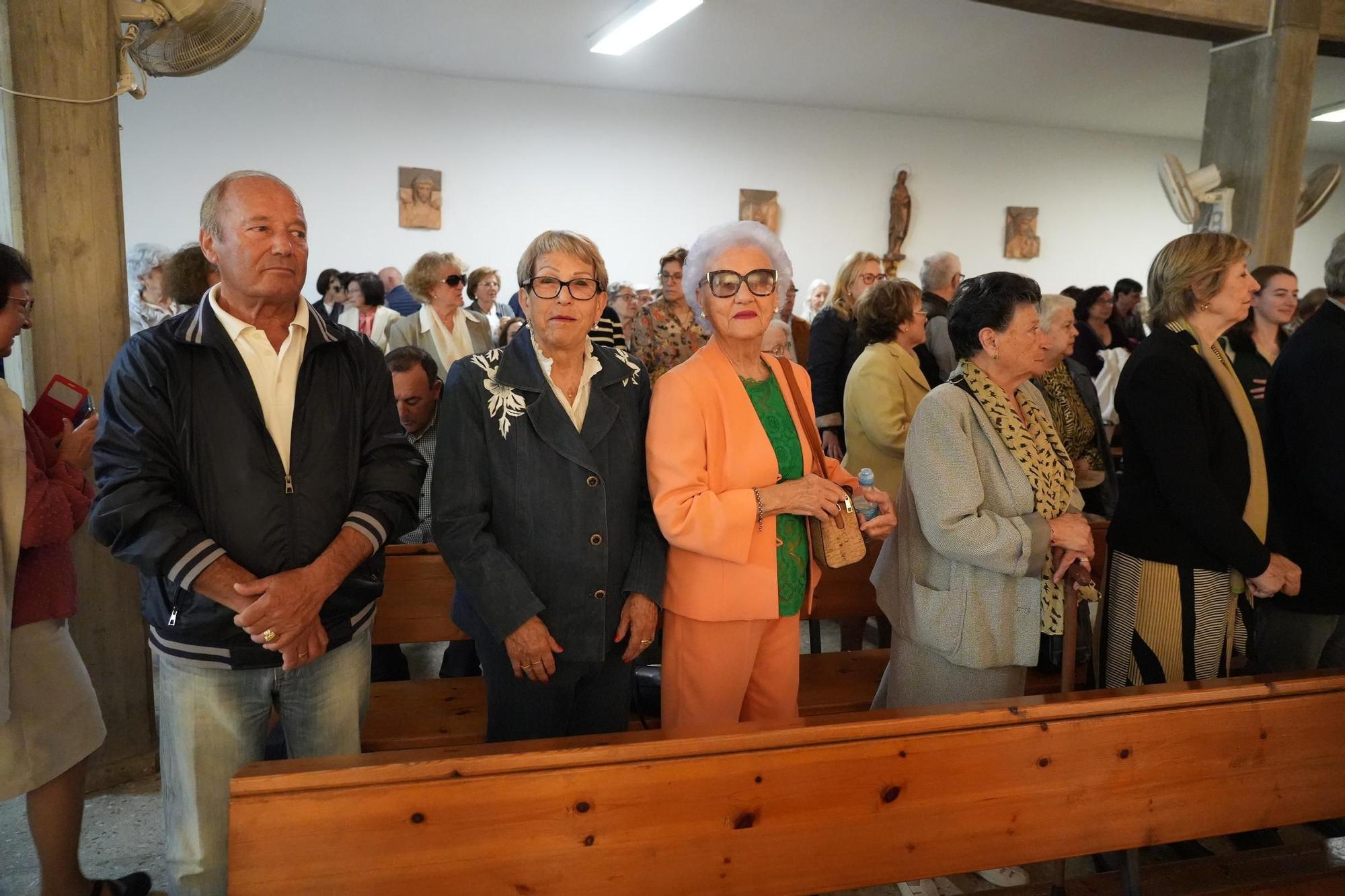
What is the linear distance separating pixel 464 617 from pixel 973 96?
10429 mm

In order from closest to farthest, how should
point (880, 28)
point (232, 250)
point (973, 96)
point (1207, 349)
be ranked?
1. point (232, 250)
2. point (1207, 349)
3. point (880, 28)
4. point (973, 96)

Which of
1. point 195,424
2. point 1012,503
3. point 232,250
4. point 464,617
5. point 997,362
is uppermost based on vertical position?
point 232,250

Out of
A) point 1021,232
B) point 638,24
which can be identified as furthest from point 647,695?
point 1021,232

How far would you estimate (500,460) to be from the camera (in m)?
2.01

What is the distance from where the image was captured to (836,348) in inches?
187

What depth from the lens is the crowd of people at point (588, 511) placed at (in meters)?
1.82

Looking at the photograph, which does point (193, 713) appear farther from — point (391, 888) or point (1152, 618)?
point (1152, 618)

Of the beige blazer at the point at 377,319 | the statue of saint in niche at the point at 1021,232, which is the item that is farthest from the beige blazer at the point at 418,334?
the statue of saint in niche at the point at 1021,232

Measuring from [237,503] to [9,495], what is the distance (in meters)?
0.61

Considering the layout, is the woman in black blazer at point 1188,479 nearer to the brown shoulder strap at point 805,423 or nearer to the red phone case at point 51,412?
the brown shoulder strap at point 805,423

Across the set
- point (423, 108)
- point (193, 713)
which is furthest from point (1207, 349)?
point (423, 108)

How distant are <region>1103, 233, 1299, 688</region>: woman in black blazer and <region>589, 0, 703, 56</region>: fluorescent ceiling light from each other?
18.6ft

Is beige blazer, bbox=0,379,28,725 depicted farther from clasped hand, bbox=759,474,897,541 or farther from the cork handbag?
the cork handbag

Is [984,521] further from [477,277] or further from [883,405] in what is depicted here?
[477,277]
